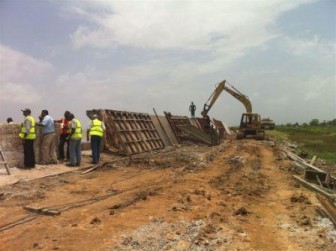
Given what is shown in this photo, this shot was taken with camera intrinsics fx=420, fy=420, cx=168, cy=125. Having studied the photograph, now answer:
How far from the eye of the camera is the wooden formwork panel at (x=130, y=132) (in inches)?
710

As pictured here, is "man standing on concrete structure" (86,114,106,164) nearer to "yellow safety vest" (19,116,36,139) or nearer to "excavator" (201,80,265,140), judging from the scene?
"yellow safety vest" (19,116,36,139)

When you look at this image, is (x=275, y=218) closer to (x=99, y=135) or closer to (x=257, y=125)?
(x=99, y=135)

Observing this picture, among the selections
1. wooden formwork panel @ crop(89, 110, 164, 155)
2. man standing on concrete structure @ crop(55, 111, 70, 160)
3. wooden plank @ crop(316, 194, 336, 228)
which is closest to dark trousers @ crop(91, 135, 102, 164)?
man standing on concrete structure @ crop(55, 111, 70, 160)

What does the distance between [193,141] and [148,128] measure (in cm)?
503

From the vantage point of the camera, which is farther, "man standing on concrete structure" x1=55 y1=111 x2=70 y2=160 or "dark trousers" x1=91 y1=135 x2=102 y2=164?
"dark trousers" x1=91 y1=135 x2=102 y2=164

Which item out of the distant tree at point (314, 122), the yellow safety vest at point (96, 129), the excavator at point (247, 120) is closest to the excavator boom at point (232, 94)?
the excavator at point (247, 120)

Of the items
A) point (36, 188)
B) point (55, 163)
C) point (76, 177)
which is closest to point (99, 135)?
point (55, 163)

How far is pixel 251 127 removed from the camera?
108 ft

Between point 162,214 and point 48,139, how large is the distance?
7.27m

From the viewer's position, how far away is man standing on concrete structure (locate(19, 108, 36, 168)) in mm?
12719

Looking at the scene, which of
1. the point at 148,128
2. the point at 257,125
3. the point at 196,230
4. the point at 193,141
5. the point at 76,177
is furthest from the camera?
the point at 257,125

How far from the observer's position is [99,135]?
15078 millimetres

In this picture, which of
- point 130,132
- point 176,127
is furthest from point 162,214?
point 176,127

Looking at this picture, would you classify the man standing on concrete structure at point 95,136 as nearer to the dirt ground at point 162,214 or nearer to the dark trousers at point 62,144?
the dark trousers at point 62,144
